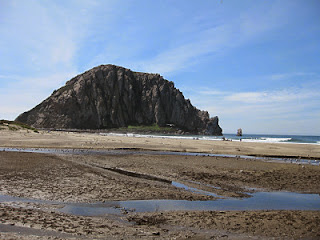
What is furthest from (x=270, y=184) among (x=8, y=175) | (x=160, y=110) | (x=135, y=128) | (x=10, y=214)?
(x=160, y=110)

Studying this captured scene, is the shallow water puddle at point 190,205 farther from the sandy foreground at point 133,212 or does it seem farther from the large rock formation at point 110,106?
the large rock formation at point 110,106

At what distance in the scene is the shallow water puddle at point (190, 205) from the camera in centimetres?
952

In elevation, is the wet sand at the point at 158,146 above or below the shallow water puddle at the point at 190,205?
above

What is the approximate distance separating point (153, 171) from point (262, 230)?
1155 centimetres

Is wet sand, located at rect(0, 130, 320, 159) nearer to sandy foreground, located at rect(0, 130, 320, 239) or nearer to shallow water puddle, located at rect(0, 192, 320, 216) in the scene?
sandy foreground, located at rect(0, 130, 320, 239)

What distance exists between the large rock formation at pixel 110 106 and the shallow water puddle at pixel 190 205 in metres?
163

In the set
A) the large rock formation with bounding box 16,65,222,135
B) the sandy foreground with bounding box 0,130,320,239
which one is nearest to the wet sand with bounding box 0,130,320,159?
the sandy foreground with bounding box 0,130,320,239

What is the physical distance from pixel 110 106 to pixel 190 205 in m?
176

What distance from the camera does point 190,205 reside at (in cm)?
1072

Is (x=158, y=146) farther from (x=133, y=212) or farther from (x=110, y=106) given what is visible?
(x=110, y=106)

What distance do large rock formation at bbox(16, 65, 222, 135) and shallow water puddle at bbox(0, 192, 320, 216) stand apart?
163 meters

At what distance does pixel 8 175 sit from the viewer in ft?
49.0

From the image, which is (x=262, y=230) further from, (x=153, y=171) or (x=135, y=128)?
(x=135, y=128)

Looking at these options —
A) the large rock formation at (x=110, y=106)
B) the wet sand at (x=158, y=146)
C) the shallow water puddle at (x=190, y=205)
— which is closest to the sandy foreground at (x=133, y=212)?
the shallow water puddle at (x=190, y=205)
